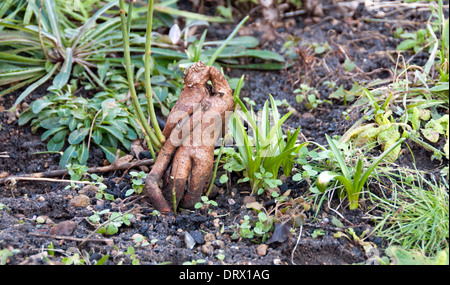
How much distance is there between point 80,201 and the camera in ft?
8.18

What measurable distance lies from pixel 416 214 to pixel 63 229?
1761mm

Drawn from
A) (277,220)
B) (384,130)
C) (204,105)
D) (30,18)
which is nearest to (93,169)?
(204,105)

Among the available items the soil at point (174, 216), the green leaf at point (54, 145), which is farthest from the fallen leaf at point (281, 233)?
the green leaf at point (54, 145)

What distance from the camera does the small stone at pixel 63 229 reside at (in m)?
2.26

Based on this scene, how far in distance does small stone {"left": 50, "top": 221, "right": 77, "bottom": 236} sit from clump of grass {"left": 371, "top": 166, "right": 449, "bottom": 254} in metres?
1.54

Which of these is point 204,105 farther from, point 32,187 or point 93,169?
point 32,187

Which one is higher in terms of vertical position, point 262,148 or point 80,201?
point 262,148

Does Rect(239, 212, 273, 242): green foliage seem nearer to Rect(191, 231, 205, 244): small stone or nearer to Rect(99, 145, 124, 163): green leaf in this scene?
Rect(191, 231, 205, 244): small stone

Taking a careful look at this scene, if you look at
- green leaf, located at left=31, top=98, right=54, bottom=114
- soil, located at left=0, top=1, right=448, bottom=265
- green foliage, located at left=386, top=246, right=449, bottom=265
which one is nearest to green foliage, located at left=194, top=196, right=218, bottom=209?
soil, located at left=0, top=1, right=448, bottom=265

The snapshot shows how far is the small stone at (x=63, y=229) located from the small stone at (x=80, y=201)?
20 cm

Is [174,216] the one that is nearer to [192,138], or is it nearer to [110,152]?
[192,138]

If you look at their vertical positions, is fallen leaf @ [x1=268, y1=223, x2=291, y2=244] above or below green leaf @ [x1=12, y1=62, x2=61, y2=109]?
below

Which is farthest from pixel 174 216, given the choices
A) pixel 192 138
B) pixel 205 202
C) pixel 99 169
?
pixel 99 169

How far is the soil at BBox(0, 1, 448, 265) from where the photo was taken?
2146 millimetres
